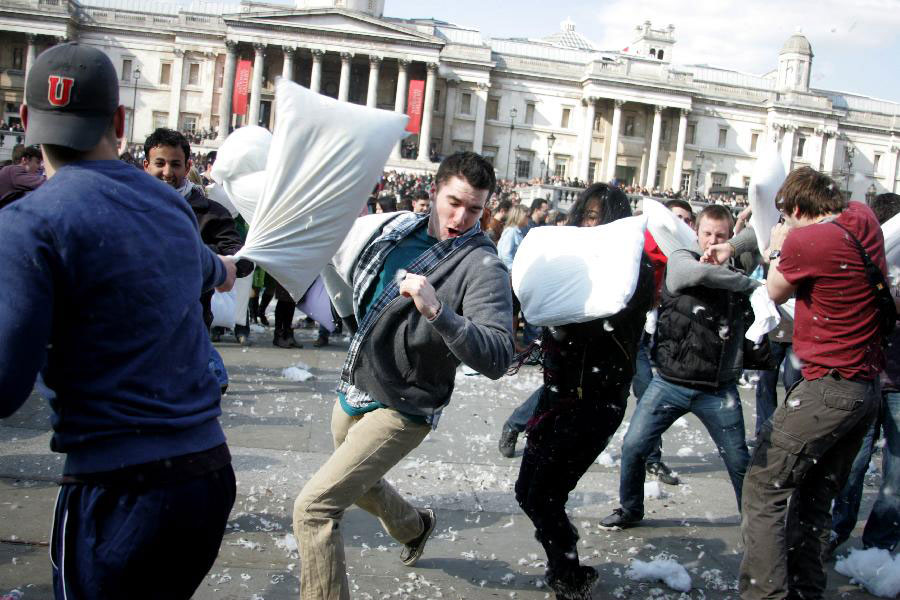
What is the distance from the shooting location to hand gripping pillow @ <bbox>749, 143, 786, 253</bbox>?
4035mm

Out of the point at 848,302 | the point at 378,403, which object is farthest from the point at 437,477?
the point at 848,302

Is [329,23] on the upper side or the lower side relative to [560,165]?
upper

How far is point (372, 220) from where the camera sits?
344cm

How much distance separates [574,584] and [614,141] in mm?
62196

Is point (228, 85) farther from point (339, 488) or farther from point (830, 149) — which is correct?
point (339, 488)

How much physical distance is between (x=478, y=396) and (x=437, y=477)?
9.17 ft

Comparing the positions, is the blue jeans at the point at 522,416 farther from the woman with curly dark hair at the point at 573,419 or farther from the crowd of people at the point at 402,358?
the woman with curly dark hair at the point at 573,419

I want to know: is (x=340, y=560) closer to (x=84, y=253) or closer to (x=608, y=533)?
(x=84, y=253)

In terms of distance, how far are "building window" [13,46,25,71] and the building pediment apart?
15.5 m

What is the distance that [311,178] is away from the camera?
2.76m

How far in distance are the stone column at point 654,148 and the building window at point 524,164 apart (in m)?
8.95

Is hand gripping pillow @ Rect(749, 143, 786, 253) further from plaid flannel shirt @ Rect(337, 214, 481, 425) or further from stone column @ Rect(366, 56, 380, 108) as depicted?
stone column @ Rect(366, 56, 380, 108)

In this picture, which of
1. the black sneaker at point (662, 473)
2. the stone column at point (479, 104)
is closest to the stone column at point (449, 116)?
the stone column at point (479, 104)

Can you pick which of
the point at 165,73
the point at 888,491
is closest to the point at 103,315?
the point at 888,491
